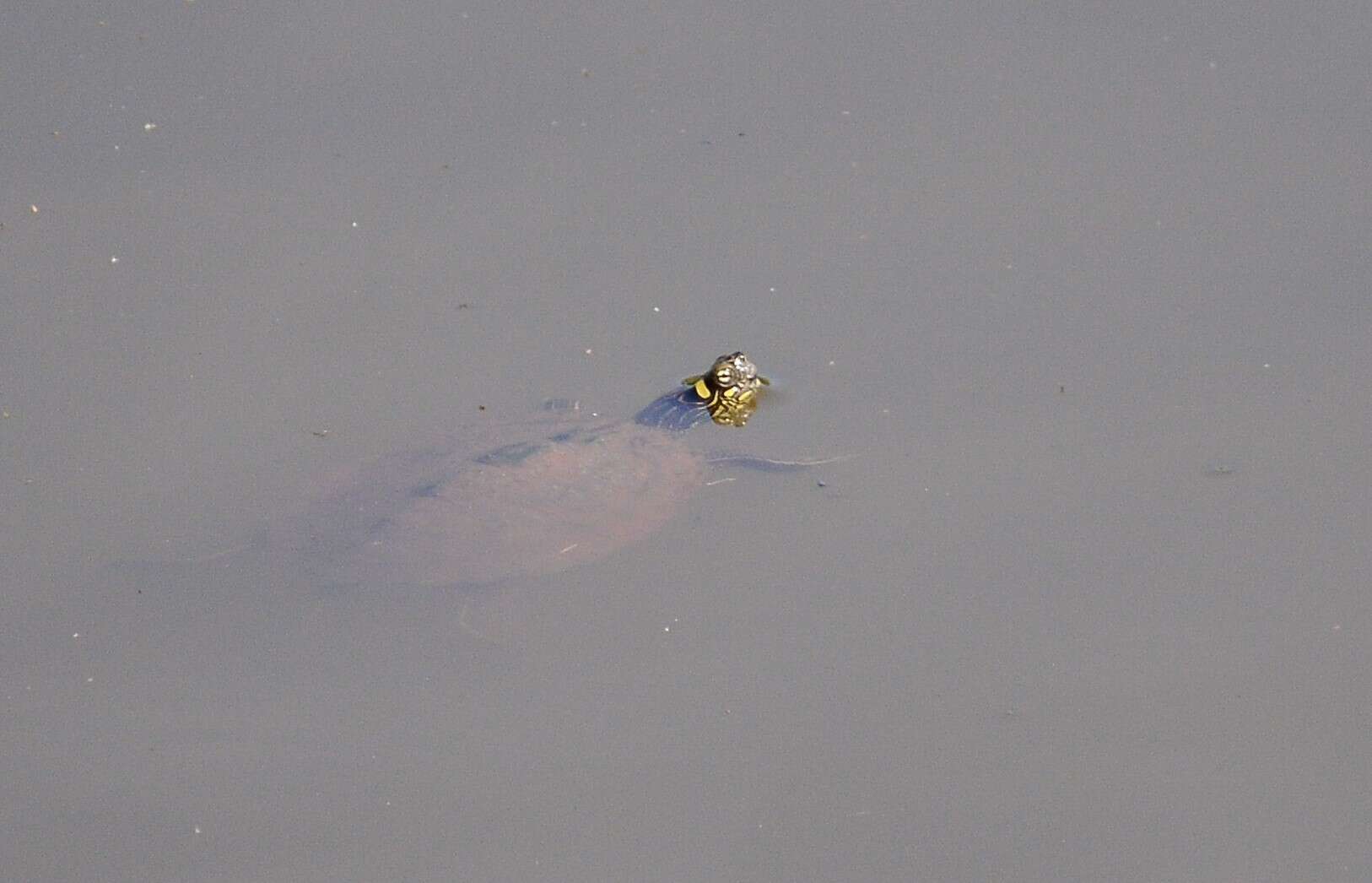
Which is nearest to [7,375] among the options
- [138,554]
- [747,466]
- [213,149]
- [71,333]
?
[71,333]

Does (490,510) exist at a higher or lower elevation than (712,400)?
lower

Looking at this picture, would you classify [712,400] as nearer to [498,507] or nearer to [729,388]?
[729,388]

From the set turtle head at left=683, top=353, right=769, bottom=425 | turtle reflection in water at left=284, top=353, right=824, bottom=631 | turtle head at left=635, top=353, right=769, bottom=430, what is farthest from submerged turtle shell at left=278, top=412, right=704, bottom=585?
turtle head at left=683, top=353, right=769, bottom=425

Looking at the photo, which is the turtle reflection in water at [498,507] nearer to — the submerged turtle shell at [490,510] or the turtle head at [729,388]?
the submerged turtle shell at [490,510]

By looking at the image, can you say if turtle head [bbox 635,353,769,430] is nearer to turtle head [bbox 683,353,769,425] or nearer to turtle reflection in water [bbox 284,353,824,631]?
turtle head [bbox 683,353,769,425]

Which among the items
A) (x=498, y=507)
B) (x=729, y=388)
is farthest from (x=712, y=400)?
(x=498, y=507)

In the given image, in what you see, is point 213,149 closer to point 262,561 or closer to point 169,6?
point 169,6

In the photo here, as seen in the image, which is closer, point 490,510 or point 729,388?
point 490,510
